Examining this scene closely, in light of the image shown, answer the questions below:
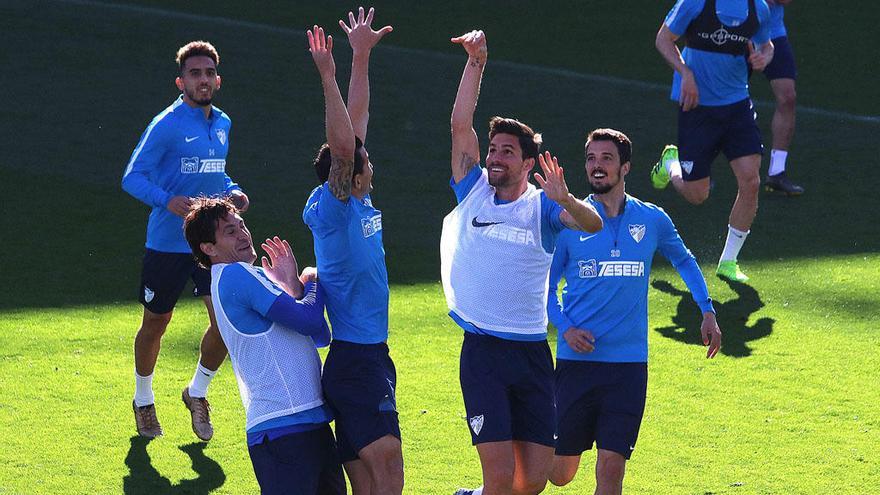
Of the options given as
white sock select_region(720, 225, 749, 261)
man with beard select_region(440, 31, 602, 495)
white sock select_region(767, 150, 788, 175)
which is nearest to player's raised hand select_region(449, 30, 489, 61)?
man with beard select_region(440, 31, 602, 495)

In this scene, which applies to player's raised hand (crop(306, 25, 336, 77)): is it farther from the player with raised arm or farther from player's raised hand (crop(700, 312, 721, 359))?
player's raised hand (crop(700, 312, 721, 359))

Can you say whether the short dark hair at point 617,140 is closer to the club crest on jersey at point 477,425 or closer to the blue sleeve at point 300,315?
the club crest on jersey at point 477,425

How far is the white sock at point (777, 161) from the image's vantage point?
1277cm

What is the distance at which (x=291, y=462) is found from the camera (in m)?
5.73

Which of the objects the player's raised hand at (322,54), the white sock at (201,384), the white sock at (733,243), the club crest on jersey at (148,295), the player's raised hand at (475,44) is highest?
the player's raised hand at (322,54)

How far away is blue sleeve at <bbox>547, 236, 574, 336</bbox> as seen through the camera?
22.2 feet

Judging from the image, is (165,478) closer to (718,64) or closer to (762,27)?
(718,64)

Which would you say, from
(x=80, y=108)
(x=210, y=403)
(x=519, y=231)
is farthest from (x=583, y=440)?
(x=80, y=108)

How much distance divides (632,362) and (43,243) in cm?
687

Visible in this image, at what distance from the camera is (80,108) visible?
15.9 m

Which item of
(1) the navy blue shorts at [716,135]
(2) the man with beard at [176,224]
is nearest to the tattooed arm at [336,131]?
(2) the man with beard at [176,224]

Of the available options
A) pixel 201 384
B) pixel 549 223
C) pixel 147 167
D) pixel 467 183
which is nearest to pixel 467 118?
pixel 467 183

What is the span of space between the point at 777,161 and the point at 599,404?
6717 mm

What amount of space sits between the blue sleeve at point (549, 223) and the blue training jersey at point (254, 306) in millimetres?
1467
